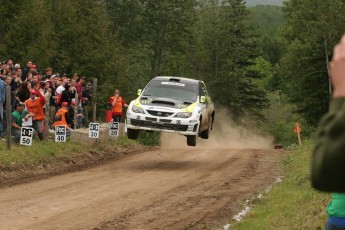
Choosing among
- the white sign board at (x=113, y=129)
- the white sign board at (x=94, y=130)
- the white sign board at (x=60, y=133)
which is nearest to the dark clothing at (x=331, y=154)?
the white sign board at (x=60, y=133)

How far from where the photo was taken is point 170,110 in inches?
735

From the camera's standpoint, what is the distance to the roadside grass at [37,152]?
1605cm

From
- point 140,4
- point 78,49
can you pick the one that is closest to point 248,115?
point 140,4

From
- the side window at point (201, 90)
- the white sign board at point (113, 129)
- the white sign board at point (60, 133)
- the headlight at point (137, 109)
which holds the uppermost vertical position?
the side window at point (201, 90)

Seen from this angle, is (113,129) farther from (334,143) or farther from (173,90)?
(334,143)

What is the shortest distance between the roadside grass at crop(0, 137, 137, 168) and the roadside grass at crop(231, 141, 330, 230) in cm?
571

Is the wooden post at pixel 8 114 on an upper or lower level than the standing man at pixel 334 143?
lower

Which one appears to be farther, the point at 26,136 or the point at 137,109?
the point at 137,109

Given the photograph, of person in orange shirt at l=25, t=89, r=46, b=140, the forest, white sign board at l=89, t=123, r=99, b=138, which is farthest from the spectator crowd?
the forest

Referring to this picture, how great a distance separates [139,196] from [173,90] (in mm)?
6958

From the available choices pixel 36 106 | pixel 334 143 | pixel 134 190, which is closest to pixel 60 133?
pixel 36 106

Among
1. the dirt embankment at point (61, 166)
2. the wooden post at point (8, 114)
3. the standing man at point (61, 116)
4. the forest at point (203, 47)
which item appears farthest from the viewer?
the forest at point (203, 47)

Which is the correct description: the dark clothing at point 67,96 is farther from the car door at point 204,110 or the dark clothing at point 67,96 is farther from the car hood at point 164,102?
the car door at point 204,110

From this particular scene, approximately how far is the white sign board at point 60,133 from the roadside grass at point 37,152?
142mm
